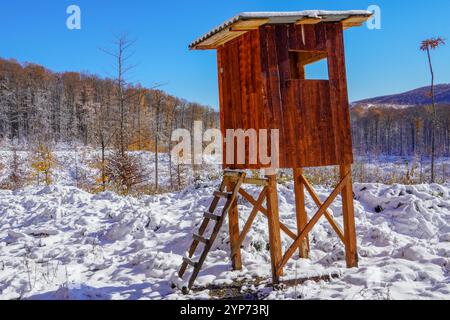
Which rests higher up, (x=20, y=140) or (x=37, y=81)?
(x=37, y=81)

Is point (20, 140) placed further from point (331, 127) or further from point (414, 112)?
point (414, 112)

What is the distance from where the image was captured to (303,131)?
6156 millimetres

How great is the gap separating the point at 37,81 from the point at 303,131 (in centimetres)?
8671

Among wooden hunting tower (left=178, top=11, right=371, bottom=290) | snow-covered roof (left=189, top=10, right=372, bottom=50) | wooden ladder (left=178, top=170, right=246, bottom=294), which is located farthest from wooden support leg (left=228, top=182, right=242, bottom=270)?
snow-covered roof (left=189, top=10, right=372, bottom=50)

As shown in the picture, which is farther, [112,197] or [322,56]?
[112,197]

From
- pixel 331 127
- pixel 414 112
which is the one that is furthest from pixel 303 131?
pixel 414 112

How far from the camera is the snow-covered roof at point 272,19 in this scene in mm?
5582

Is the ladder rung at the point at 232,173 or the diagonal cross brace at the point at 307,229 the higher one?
the ladder rung at the point at 232,173

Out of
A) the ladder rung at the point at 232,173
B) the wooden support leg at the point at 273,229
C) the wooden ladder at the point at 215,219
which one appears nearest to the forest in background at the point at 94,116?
the ladder rung at the point at 232,173

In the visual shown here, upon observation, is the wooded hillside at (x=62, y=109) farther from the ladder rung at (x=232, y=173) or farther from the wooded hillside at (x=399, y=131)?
the ladder rung at (x=232, y=173)

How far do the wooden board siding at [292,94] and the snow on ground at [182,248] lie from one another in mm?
2070

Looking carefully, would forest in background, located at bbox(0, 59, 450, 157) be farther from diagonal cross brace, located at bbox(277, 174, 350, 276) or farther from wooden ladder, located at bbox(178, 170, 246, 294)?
diagonal cross brace, located at bbox(277, 174, 350, 276)

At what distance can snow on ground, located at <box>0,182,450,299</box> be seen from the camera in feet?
19.4
